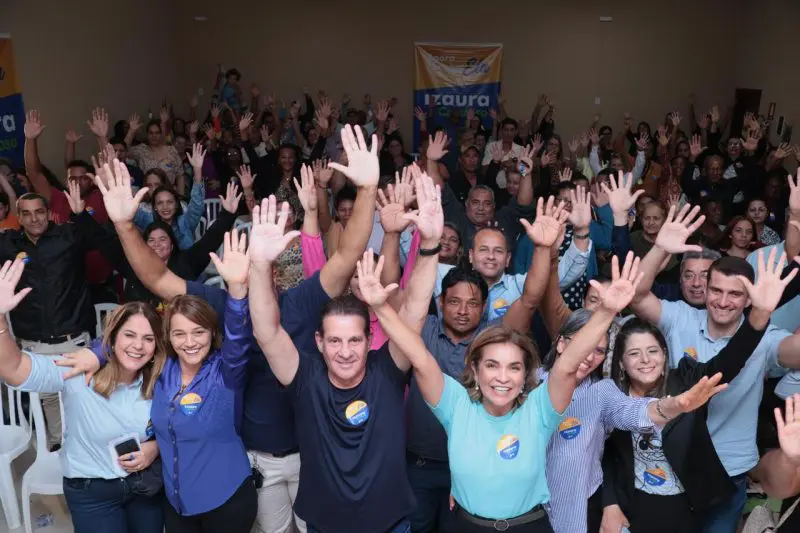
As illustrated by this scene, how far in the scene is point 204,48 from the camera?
34.7ft

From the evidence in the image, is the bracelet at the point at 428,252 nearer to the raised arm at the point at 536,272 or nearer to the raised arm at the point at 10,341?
the raised arm at the point at 536,272

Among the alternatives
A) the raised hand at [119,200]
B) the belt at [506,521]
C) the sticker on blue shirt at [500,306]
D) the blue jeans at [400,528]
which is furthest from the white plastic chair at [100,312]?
the belt at [506,521]

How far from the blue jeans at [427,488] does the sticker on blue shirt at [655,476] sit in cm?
68

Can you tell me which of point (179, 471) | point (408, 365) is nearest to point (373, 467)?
point (408, 365)

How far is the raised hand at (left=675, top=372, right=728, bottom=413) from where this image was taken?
2100 mm

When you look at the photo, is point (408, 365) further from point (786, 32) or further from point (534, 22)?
point (534, 22)

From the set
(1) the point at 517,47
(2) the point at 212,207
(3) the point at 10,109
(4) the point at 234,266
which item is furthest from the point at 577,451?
(1) the point at 517,47

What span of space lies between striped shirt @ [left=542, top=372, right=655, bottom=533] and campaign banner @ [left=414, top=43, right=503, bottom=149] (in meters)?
8.46

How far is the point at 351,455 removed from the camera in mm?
2205

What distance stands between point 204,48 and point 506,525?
32.0 ft

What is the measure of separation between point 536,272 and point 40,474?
2.32m

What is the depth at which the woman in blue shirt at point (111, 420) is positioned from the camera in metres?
2.49

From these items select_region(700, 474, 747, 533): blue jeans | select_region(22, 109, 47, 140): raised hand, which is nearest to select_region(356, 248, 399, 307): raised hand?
select_region(700, 474, 747, 533): blue jeans

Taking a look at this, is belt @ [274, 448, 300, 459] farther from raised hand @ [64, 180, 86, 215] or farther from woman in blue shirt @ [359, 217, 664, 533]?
raised hand @ [64, 180, 86, 215]
